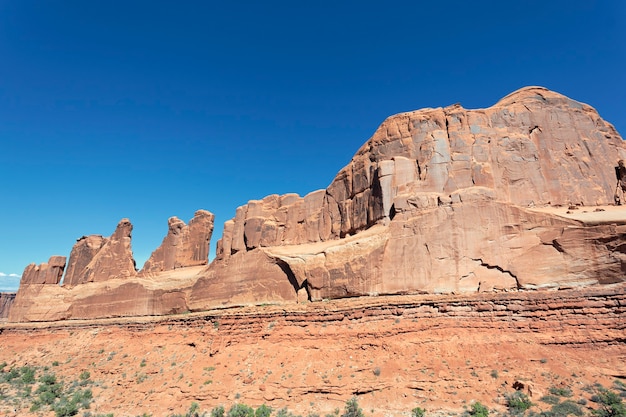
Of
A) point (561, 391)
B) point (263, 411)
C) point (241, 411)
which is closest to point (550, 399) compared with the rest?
point (561, 391)

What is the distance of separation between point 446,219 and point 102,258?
121 ft

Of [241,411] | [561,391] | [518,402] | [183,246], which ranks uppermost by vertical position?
[183,246]

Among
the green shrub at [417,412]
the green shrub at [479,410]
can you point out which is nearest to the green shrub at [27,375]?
the green shrub at [417,412]

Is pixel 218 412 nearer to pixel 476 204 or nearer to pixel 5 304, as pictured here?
pixel 476 204

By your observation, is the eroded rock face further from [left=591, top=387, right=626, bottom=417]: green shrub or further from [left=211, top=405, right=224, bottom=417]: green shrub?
[left=211, top=405, right=224, bottom=417]: green shrub

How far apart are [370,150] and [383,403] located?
17.5 m

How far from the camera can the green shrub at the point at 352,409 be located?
1769 centimetres

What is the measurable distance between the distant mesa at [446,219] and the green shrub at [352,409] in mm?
7169

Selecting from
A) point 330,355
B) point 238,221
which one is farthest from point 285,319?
point 238,221

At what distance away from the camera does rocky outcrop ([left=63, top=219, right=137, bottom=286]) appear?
1751 inches

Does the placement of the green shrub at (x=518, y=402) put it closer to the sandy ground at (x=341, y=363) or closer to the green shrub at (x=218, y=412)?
the sandy ground at (x=341, y=363)

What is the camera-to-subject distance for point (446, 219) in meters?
23.8

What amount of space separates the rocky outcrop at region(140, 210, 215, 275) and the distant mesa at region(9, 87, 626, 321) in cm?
453

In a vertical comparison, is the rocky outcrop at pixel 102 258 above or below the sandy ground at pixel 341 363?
above
